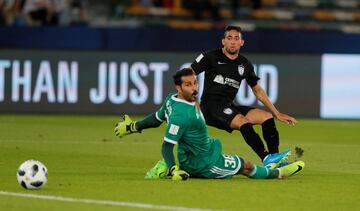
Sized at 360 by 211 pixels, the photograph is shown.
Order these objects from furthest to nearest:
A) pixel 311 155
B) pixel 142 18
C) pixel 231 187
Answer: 1. pixel 142 18
2. pixel 311 155
3. pixel 231 187

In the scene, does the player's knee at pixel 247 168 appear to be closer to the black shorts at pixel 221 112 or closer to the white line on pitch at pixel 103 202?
the black shorts at pixel 221 112

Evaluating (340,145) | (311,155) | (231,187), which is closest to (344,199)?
(231,187)

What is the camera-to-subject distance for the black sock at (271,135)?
12.4 meters

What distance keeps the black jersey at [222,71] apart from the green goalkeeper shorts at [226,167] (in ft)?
5.72

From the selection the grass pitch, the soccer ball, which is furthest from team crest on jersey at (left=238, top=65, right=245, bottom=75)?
the soccer ball

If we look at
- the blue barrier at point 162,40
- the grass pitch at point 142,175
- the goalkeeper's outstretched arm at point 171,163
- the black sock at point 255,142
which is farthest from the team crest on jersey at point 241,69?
the blue barrier at point 162,40

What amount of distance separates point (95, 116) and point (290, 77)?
411 cm

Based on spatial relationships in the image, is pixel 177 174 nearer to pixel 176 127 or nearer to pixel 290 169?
pixel 176 127

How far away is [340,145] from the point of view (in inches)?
656

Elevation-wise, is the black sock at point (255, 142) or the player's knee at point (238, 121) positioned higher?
the player's knee at point (238, 121)

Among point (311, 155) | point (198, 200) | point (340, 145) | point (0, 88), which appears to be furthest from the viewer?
point (0, 88)

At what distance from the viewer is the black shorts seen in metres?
12.6

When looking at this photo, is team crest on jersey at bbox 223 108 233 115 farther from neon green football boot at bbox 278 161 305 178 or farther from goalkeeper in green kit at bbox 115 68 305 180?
goalkeeper in green kit at bbox 115 68 305 180

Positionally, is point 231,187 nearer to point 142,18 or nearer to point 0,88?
point 0,88
